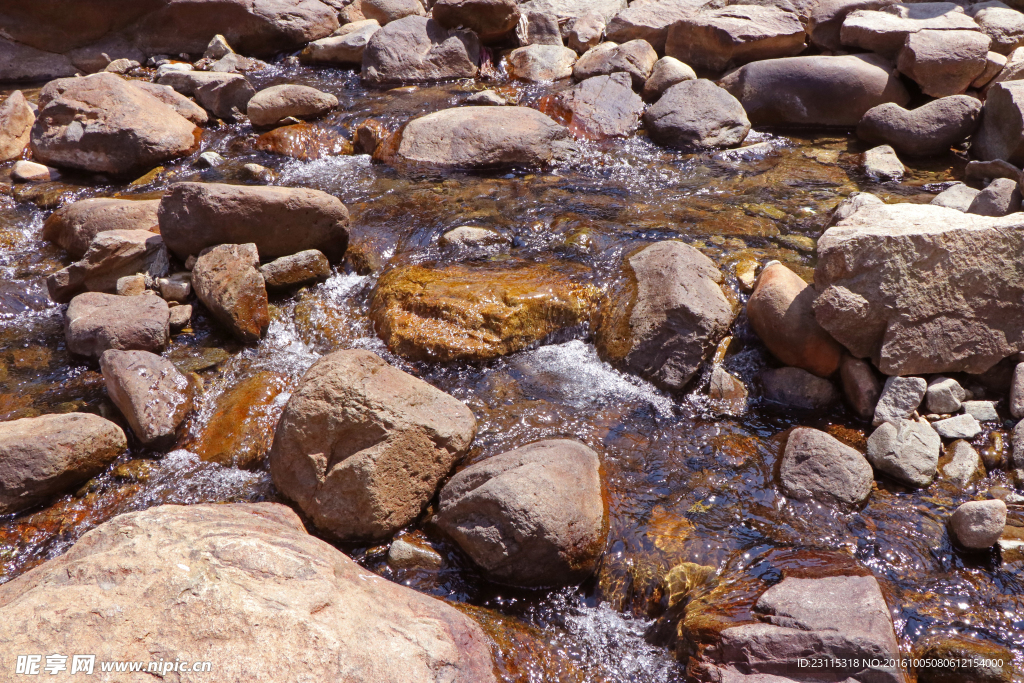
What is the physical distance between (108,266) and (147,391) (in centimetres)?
179

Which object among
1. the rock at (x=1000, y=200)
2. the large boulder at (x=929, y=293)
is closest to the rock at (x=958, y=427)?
the large boulder at (x=929, y=293)

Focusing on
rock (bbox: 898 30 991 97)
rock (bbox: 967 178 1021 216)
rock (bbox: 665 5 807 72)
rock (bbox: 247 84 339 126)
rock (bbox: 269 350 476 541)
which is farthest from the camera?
rock (bbox: 665 5 807 72)

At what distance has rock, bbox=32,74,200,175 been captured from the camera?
24.2 ft

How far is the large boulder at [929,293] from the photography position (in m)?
4.18

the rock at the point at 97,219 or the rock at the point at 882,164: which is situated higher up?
the rock at the point at 882,164

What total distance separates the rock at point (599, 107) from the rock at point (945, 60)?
10.2 ft

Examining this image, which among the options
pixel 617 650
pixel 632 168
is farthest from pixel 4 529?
pixel 632 168

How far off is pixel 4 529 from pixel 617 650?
3.41 meters

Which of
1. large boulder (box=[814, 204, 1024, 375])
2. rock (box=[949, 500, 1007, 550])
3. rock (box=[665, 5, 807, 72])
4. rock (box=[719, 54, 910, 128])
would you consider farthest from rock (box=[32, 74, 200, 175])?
rock (box=[949, 500, 1007, 550])

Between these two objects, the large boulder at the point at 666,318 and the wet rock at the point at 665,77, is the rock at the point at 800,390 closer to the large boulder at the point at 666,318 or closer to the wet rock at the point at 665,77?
the large boulder at the point at 666,318

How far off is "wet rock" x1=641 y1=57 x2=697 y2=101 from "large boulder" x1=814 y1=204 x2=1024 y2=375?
483cm

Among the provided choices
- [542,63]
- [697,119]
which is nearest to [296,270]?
[697,119]

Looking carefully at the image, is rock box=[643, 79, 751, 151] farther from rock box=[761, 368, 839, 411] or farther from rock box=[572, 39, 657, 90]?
rock box=[761, 368, 839, 411]

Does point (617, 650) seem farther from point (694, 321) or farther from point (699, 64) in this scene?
point (699, 64)
